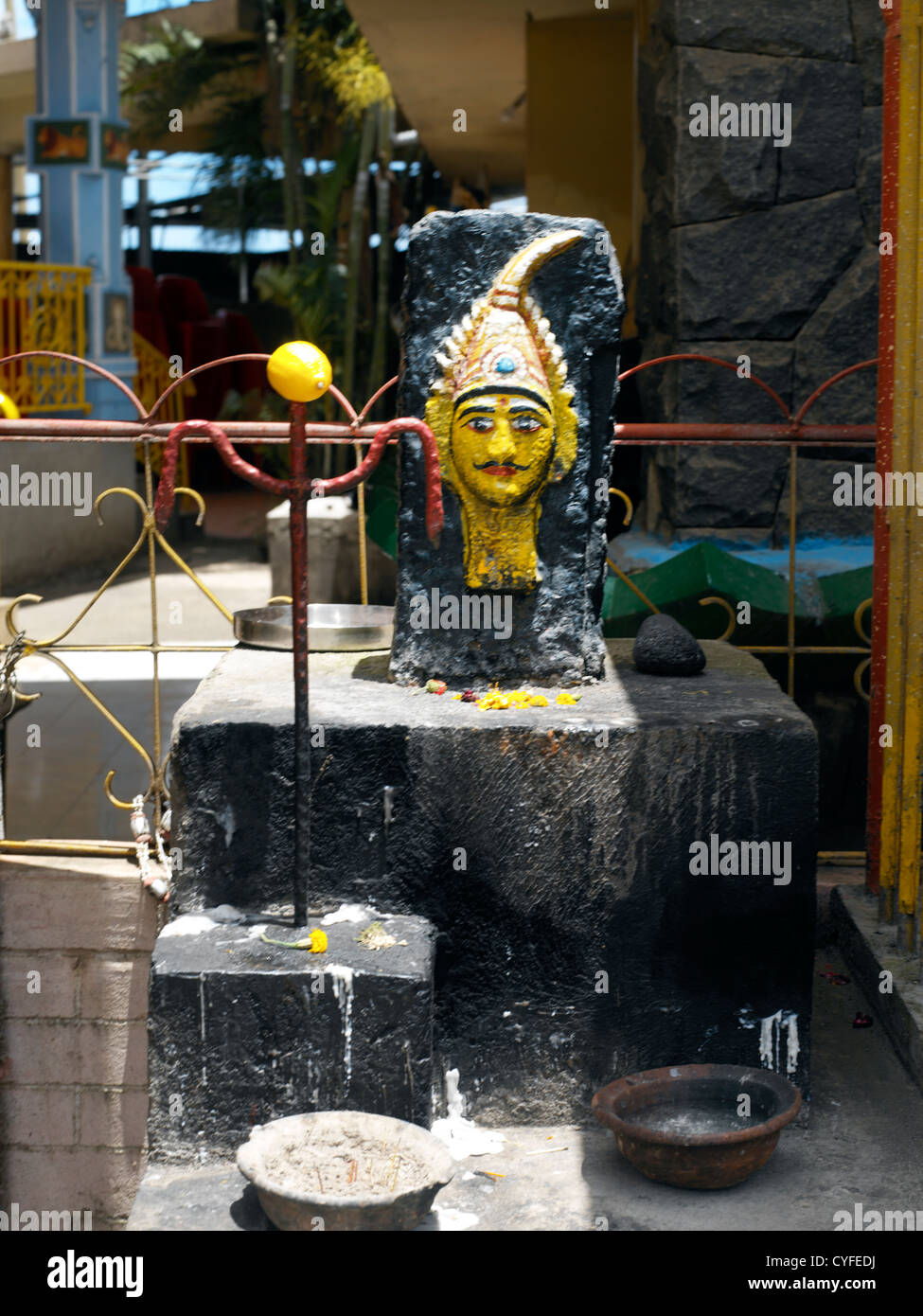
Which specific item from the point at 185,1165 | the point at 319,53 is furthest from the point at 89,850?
the point at 319,53

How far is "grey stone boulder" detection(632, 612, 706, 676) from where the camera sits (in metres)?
3.37

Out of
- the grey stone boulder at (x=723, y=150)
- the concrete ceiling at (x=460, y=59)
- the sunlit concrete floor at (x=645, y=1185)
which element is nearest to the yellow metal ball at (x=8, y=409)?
the sunlit concrete floor at (x=645, y=1185)

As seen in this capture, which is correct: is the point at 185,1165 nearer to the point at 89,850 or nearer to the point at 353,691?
the point at 353,691

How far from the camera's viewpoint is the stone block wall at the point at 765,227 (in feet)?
17.9

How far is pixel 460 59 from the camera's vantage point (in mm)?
9352

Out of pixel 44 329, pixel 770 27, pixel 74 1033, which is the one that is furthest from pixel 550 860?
pixel 44 329

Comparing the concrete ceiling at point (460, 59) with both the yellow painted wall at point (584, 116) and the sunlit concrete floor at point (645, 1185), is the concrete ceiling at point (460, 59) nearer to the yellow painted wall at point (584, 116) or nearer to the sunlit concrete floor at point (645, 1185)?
the yellow painted wall at point (584, 116)

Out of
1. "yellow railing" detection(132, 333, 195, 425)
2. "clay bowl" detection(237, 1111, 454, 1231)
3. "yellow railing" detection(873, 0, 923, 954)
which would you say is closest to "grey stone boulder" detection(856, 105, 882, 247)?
"yellow railing" detection(873, 0, 923, 954)

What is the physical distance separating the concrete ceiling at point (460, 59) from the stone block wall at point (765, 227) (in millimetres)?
2373

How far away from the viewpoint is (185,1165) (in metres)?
2.72

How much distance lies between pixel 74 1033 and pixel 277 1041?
5.96ft

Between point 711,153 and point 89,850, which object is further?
point 711,153

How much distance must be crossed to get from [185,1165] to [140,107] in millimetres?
15147
